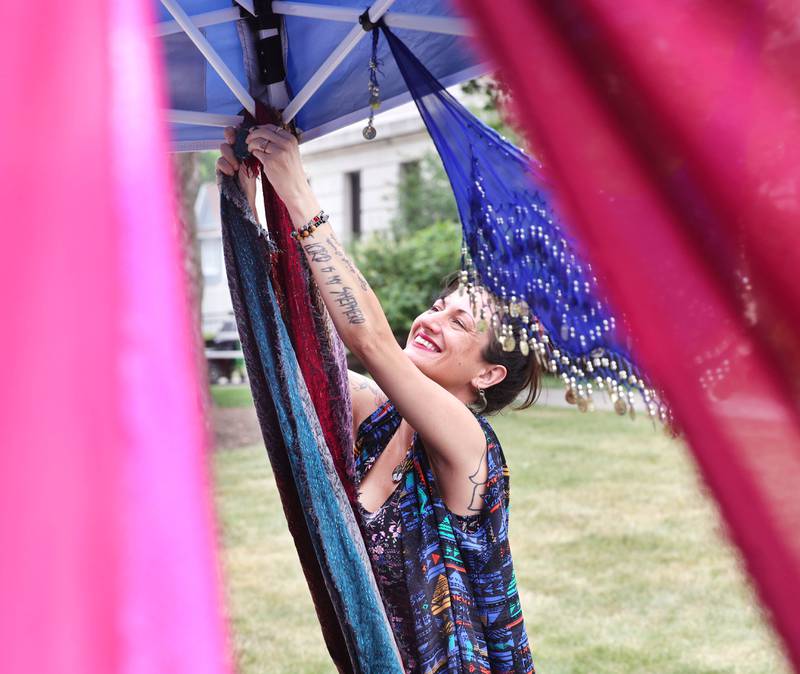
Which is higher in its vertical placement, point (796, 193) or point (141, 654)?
point (796, 193)

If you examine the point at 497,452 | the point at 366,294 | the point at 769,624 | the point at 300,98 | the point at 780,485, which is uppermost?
the point at 300,98

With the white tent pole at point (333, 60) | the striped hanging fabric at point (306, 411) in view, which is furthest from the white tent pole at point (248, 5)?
the striped hanging fabric at point (306, 411)

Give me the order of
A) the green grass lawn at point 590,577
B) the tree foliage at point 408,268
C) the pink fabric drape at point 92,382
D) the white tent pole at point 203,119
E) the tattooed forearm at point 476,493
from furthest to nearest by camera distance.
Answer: the tree foliage at point 408,268
the green grass lawn at point 590,577
the white tent pole at point 203,119
the tattooed forearm at point 476,493
the pink fabric drape at point 92,382

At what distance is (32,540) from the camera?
1.67ft

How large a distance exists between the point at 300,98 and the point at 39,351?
1.80 m

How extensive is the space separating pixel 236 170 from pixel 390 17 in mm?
531

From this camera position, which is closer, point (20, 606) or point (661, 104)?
point (20, 606)

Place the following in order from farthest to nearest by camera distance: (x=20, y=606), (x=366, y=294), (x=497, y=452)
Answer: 1. (x=497, y=452)
2. (x=366, y=294)
3. (x=20, y=606)

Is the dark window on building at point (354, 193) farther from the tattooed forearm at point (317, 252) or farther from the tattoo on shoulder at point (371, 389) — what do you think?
the tattooed forearm at point (317, 252)

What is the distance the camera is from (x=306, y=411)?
2139mm

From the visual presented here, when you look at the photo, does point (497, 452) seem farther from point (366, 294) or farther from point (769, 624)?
point (769, 624)

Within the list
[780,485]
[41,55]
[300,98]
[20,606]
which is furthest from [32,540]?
[300,98]

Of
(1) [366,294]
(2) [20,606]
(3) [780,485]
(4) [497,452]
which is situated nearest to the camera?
(2) [20,606]

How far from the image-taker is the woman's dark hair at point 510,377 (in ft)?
7.41
